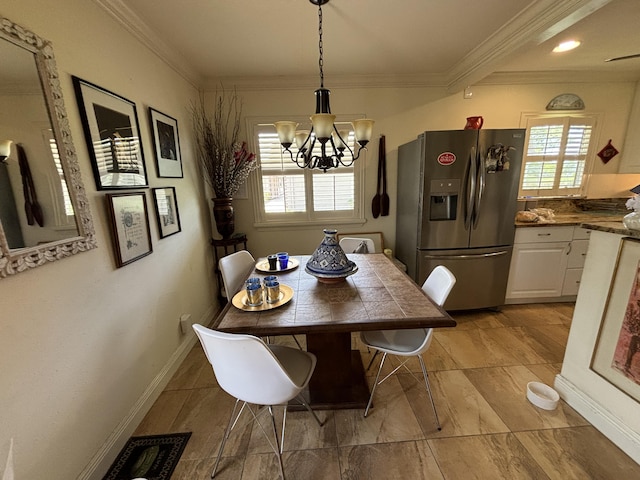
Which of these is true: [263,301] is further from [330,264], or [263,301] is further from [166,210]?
[166,210]

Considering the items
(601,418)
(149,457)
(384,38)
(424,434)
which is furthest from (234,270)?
(601,418)

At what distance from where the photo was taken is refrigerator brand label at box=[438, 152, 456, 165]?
2.40 metres

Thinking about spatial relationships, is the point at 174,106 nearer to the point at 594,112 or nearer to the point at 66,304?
the point at 66,304

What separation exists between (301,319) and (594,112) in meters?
4.06

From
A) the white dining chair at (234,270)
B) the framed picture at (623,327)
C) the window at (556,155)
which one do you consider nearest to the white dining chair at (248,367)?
the white dining chair at (234,270)

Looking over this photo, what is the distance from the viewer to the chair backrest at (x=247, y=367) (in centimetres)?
99

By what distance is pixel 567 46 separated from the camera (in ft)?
7.29

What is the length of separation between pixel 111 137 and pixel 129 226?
20.0 inches

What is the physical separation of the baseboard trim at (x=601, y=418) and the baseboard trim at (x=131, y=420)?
2681mm

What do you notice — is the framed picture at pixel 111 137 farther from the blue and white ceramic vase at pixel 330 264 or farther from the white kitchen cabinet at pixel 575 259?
the white kitchen cabinet at pixel 575 259

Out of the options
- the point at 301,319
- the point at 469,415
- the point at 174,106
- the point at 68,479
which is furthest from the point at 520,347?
the point at 174,106

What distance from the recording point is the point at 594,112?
2934 mm

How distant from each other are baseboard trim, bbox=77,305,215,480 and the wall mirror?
40.2 inches

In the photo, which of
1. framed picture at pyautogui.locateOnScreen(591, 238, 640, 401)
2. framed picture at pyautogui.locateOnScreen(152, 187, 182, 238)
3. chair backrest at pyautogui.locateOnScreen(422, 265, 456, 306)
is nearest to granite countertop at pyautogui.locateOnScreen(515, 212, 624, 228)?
framed picture at pyautogui.locateOnScreen(591, 238, 640, 401)
